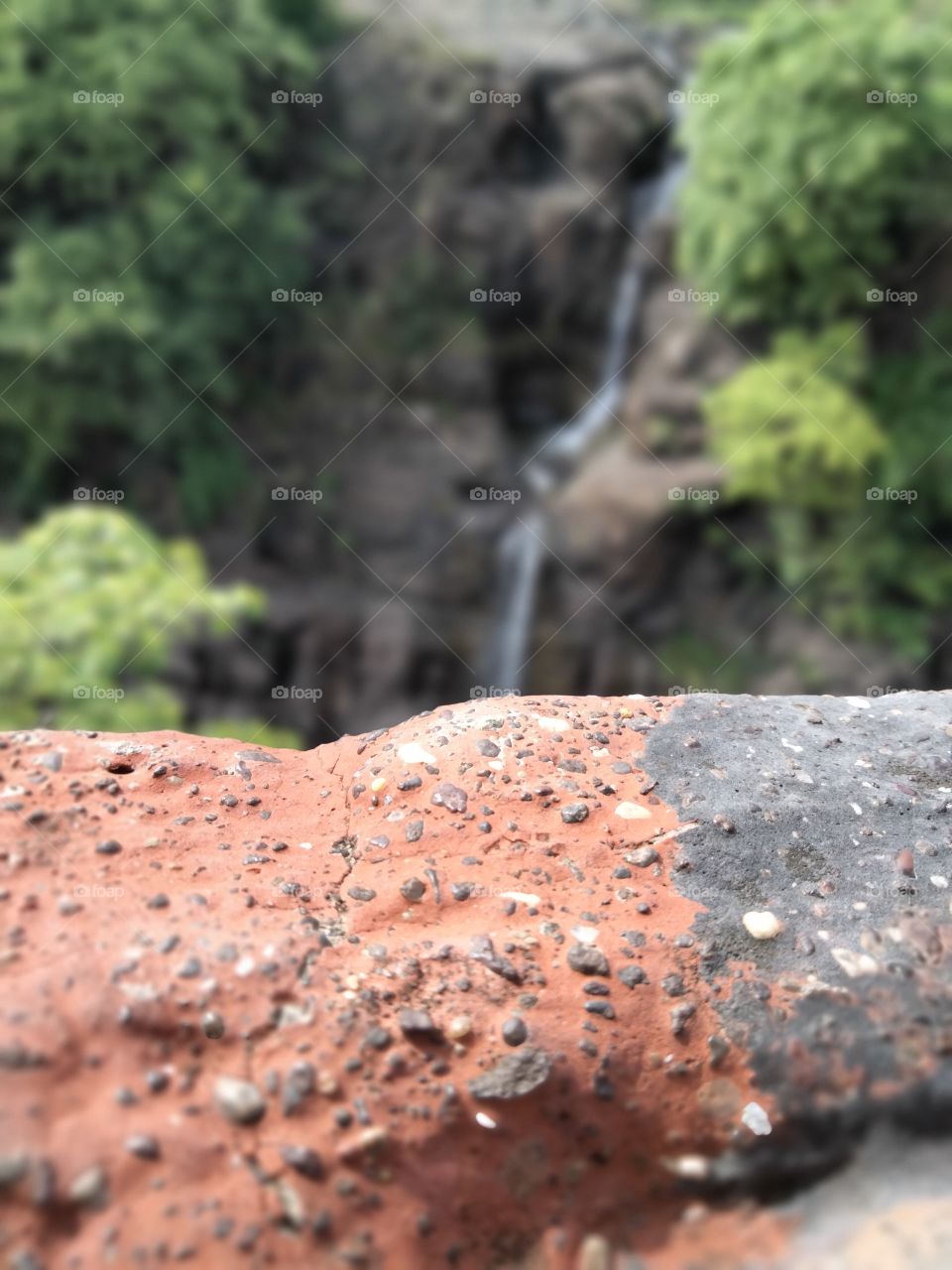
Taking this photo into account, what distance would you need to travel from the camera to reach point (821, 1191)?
1362 millimetres

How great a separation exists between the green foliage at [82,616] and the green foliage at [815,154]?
6684 mm

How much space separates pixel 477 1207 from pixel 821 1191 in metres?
0.45

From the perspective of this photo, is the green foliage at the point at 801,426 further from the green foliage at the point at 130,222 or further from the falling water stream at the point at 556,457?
the green foliage at the point at 130,222

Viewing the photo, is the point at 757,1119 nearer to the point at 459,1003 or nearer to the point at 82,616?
the point at 459,1003

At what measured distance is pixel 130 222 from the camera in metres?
10.8

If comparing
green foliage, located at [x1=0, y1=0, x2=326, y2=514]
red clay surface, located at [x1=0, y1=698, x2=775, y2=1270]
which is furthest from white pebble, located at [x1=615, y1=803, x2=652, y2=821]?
green foliage, located at [x1=0, y1=0, x2=326, y2=514]

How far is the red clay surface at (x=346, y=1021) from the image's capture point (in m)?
1.17

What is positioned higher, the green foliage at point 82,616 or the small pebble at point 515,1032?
the small pebble at point 515,1032

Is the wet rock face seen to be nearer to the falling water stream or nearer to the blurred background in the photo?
the blurred background

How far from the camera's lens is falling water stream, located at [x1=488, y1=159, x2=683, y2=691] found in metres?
12.4

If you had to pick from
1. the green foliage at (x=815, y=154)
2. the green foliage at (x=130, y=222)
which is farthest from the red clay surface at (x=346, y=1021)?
the green foliage at (x=130, y=222)

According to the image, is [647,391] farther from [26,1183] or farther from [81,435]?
[26,1183]

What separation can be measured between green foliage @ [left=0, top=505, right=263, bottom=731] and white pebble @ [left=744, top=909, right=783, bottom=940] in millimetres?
Answer: 4815

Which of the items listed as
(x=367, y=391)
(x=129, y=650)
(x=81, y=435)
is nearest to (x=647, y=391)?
(x=367, y=391)
